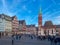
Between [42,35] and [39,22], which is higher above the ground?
[39,22]

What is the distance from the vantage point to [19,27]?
45.1 feet

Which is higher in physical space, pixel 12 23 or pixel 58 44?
pixel 12 23

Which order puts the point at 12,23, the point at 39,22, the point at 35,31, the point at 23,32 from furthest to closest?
the point at 12,23
the point at 35,31
the point at 23,32
the point at 39,22

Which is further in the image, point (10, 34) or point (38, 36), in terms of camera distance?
point (38, 36)

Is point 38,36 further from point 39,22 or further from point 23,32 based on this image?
point 39,22

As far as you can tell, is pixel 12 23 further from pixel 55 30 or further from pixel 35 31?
pixel 55 30

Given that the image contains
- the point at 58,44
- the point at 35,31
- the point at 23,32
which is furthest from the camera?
the point at 35,31

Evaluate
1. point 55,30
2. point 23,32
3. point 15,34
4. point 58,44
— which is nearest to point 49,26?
point 55,30

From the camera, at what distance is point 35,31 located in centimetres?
1612

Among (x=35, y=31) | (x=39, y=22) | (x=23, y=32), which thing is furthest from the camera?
(x=35, y=31)

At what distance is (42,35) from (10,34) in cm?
464

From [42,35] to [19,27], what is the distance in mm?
4630

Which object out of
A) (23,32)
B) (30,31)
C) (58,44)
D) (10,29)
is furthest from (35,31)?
(58,44)

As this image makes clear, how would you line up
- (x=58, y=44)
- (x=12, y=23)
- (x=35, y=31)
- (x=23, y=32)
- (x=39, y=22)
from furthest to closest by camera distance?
(x=12, y=23), (x=35, y=31), (x=23, y=32), (x=39, y=22), (x=58, y=44)
